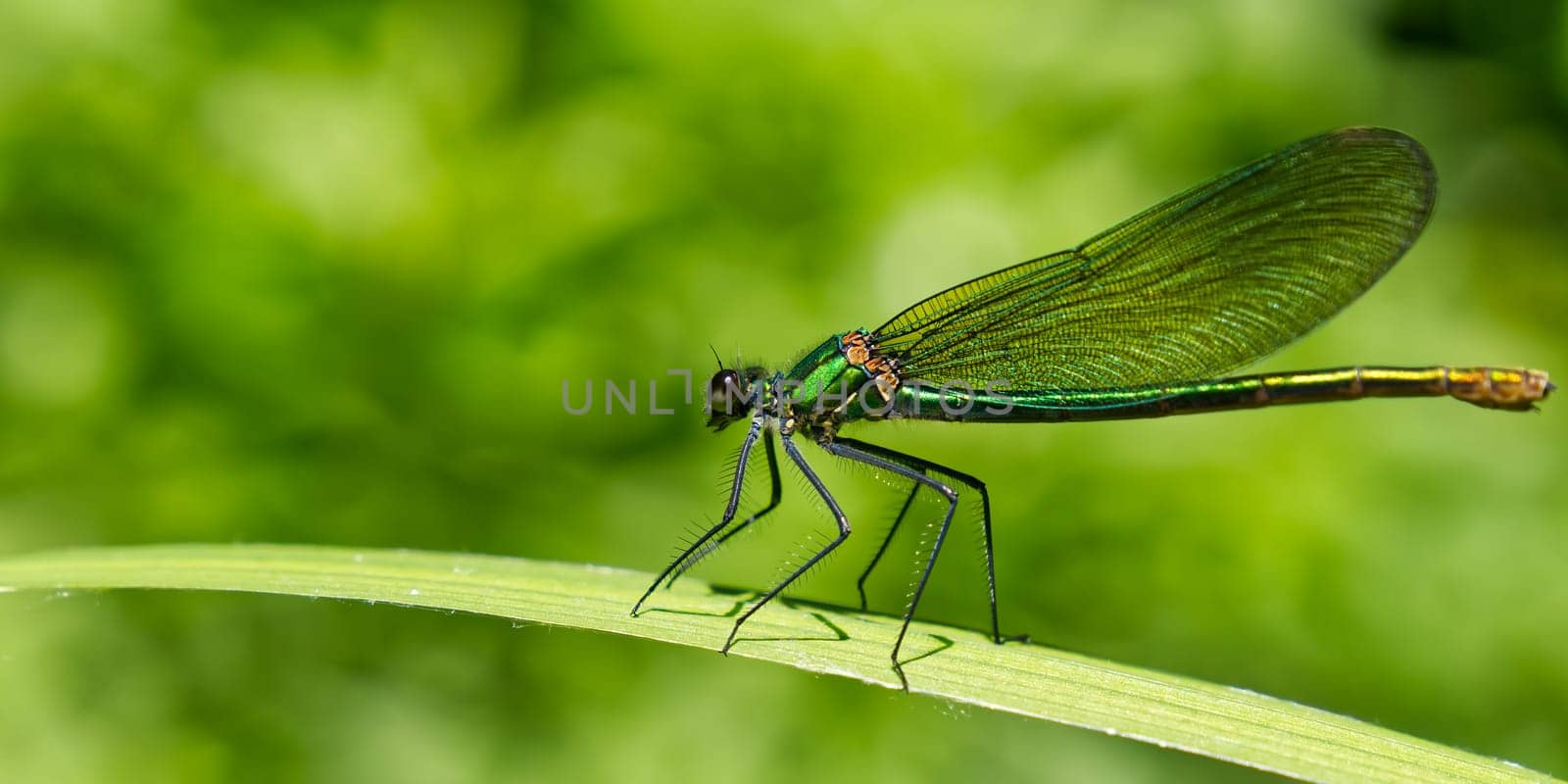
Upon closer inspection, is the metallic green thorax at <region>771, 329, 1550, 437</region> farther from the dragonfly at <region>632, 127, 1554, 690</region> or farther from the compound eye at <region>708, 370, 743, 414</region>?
the compound eye at <region>708, 370, 743, 414</region>

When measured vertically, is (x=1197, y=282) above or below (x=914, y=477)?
above

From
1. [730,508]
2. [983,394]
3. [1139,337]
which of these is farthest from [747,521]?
[1139,337]

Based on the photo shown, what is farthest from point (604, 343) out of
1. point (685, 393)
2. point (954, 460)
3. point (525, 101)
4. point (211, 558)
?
point (211, 558)

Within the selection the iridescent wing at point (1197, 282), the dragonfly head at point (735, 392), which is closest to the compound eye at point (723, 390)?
the dragonfly head at point (735, 392)

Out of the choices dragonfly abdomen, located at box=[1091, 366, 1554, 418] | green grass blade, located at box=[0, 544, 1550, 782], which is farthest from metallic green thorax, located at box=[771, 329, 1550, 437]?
green grass blade, located at box=[0, 544, 1550, 782]

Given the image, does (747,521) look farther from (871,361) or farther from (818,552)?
(871,361)

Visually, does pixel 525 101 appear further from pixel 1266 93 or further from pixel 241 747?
pixel 1266 93

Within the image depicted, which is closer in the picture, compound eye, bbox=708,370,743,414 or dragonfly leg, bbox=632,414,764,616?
dragonfly leg, bbox=632,414,764,616
